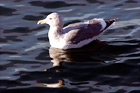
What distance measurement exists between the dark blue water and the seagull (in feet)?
0.63

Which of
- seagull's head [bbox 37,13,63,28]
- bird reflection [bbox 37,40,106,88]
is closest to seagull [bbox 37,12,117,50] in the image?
seagull's head [bbox 37,13,63,28]

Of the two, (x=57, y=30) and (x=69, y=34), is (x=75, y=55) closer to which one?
(x=69, y=34)

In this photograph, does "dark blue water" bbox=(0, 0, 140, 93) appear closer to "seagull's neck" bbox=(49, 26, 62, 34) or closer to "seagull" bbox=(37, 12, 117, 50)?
"seagull" bbox=(37, 12, 117, 50)

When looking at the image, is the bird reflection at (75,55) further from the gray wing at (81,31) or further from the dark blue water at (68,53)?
the gray wing at (81,31)

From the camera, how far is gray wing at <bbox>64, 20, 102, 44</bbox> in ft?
34.3

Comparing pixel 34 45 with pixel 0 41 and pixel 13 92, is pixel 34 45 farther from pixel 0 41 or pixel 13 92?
pixel 13 92

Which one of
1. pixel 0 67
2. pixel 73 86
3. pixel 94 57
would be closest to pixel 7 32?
pixel 0 67

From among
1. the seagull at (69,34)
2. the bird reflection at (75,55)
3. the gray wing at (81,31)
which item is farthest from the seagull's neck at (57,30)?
the bird reflection at (75,55)

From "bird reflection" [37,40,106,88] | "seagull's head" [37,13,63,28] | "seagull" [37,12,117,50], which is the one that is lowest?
"bird reflection" [37,40,106,88]

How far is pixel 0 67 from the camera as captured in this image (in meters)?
9.44

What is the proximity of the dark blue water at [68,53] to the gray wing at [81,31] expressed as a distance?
1.04 ft

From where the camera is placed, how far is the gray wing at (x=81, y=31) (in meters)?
10.4

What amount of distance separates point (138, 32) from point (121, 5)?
2.33 m

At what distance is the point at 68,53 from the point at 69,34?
56 cm
